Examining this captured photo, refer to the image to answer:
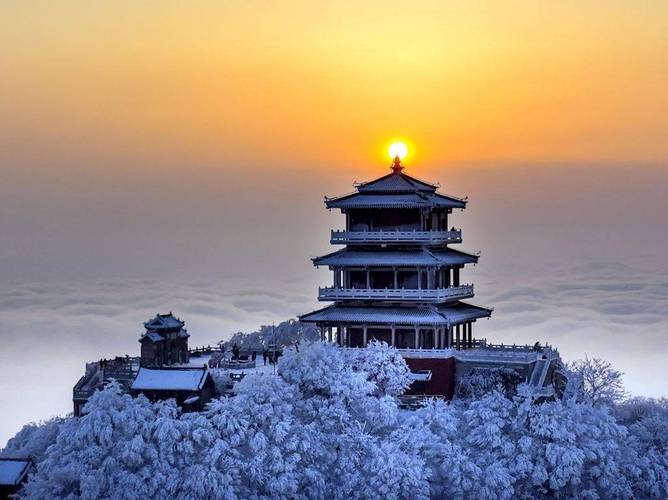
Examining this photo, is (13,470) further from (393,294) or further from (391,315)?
(393,294)

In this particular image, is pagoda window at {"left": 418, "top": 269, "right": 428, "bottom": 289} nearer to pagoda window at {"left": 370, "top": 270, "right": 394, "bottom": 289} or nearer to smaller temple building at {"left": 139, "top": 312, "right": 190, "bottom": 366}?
pagoda window at {"left": 370, "top": 270, "right": 394, "bottom": 289}

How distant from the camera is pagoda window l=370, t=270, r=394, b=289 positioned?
92312mm

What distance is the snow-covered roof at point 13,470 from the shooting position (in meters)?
83.4

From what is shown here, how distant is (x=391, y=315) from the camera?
296 feet

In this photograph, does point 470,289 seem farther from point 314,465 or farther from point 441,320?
point 314,465

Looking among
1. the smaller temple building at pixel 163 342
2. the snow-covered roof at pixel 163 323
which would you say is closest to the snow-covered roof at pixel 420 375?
the smaller temple building at pixel 163 342

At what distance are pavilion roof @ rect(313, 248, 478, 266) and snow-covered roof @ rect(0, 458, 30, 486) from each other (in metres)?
19.5

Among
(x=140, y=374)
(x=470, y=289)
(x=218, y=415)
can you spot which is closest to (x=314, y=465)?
(x=218, y=415)

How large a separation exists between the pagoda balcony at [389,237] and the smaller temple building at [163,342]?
9.91 meters

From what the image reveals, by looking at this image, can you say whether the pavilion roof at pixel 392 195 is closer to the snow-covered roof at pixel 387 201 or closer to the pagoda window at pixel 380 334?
the snow-covered roof at pixel 387 201

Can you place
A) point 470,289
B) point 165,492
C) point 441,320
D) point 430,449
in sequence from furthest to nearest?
1. point 470,289
2. point 441,320
3. point 430,449
4. point 165,492

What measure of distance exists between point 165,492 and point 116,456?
295 cm

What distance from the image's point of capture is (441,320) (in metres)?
89.2

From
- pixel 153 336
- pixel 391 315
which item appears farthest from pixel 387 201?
pixel 153 336
